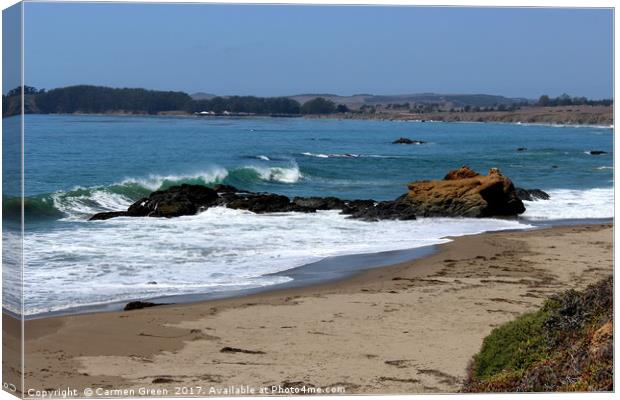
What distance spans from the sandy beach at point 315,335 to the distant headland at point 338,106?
165 centimetres

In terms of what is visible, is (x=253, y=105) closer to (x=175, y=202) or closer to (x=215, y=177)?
(x=175, y=202)

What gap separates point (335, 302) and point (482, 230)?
18.9 ft

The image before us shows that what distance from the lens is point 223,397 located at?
911 cm

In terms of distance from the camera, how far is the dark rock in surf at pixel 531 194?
48.1 feet

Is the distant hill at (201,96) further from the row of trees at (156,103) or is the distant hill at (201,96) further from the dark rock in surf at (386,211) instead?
the dark rock in surf at (386,211)

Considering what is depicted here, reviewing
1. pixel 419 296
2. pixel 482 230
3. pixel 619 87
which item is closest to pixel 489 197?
pixel 482 230

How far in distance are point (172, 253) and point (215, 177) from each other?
1643mm

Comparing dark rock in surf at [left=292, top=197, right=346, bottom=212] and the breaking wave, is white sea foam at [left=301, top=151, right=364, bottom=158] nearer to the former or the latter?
the breaking wave

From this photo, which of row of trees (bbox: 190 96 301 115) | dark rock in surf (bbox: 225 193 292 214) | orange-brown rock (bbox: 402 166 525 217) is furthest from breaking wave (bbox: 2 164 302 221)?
orange-brown rock (bbox: 402 166 525 217)

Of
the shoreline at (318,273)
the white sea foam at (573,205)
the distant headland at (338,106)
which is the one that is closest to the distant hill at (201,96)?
the distant headland at (338,106)

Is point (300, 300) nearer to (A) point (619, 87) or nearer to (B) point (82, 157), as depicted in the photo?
(B) point (82, 157)

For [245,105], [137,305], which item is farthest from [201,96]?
[137,305]

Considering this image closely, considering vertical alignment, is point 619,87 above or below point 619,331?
above

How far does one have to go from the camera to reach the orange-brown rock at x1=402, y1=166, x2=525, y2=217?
1332 centimetres
